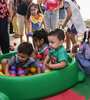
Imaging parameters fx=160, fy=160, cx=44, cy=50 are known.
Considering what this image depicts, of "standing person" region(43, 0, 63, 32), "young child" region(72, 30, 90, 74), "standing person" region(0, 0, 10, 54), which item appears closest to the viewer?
"young child" region(72, 30, 90, 74)

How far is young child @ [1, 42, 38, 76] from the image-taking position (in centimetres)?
166

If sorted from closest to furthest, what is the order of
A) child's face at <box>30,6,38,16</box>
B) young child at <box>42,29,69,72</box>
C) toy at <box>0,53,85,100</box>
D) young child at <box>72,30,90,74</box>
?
toy at <box>0,53,85,100</box> → young child at <box>42,29,69,72</box> → young child at <box>72,30,90,74</box> → child's face at <box>30,6,38,16</box>

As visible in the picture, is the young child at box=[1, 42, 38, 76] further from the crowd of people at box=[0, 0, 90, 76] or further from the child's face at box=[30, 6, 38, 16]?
the child's face at box=[30, 6, 38, 16]

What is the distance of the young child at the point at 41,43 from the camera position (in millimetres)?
2109

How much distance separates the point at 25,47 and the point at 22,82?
388mm

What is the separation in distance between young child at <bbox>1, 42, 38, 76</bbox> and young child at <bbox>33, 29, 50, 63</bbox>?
0.37 m

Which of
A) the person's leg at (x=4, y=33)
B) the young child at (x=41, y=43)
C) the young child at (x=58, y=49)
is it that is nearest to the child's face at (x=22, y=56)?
the young child at (x=58, y=49)

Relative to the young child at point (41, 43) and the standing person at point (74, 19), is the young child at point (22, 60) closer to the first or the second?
the young child at point (41, 43)

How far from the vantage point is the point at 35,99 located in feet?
4.91

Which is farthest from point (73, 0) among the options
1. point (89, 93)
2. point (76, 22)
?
point (89, 93)

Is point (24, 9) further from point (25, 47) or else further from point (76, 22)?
point (25, 47)

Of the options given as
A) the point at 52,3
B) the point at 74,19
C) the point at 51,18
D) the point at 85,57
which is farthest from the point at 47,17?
the point at 85,57

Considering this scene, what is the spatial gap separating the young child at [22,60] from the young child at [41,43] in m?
0.37

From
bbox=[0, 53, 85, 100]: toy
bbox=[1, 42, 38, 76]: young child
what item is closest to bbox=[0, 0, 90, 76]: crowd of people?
bbox=[1, 42, 38, 76]: young child
